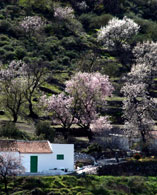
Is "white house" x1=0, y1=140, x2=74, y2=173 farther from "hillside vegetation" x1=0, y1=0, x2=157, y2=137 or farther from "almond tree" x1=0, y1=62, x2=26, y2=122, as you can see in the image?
"hillside vegetation" x1=0, y1=0, x2=157, y2=137

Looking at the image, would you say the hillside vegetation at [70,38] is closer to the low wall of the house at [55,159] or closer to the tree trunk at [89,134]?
the tree trunk at [89,134]

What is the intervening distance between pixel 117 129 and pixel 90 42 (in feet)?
181

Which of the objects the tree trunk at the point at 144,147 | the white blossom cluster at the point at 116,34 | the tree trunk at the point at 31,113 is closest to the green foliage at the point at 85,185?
the tree trunk at the point at 144,147

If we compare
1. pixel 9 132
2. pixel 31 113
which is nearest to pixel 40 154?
pixel 9 132

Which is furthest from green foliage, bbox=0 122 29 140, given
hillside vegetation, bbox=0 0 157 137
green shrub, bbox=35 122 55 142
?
hillside vegetation, bbox=0 0 157 137

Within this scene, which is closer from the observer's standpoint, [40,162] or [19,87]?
[40,162]

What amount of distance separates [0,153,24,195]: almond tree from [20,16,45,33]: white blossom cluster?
7382 centimetres

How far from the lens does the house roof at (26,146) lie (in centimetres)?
6488

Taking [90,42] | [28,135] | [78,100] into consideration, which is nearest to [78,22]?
[90,42]

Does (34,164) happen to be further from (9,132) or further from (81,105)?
(81,105)

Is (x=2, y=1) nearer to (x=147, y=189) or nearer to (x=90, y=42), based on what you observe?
(x=90, y=42)

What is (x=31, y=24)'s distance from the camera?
132875 millimetres

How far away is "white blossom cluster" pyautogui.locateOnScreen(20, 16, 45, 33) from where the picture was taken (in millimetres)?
132012

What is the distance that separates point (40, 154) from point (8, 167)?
7579 millimetres
